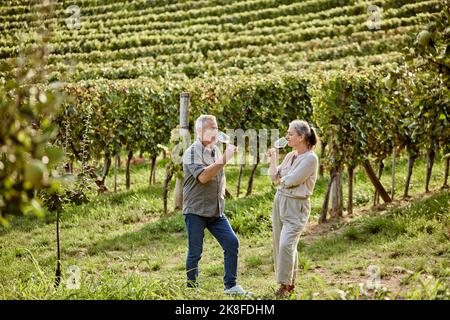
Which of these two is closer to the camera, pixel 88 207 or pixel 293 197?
pixel 293 197

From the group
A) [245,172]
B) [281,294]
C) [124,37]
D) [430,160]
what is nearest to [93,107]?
[245,172]

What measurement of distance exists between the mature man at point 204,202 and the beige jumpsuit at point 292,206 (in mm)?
434

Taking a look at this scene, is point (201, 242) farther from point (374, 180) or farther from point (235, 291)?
point (374, 180)

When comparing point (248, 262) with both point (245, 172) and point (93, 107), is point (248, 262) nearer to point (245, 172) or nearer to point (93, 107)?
point (93, 107)

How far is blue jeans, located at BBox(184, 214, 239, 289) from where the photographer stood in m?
6.16

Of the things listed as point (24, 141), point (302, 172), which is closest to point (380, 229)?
point (302, 172)

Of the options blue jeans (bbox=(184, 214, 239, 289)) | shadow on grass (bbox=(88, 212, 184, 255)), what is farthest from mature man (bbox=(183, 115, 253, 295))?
shadow on grass (bbox=(88, 212, 184, 255))

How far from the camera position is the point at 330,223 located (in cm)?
974

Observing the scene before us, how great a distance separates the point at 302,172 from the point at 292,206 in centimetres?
33

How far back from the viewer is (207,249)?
8.62m

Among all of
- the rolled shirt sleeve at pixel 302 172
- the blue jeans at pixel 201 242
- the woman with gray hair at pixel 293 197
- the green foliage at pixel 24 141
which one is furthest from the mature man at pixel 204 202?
the green foliage at pixel 24 141

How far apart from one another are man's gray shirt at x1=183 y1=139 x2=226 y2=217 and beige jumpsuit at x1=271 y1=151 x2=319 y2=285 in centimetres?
60

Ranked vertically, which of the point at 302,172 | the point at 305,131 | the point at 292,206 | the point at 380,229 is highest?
the point at 305,131
